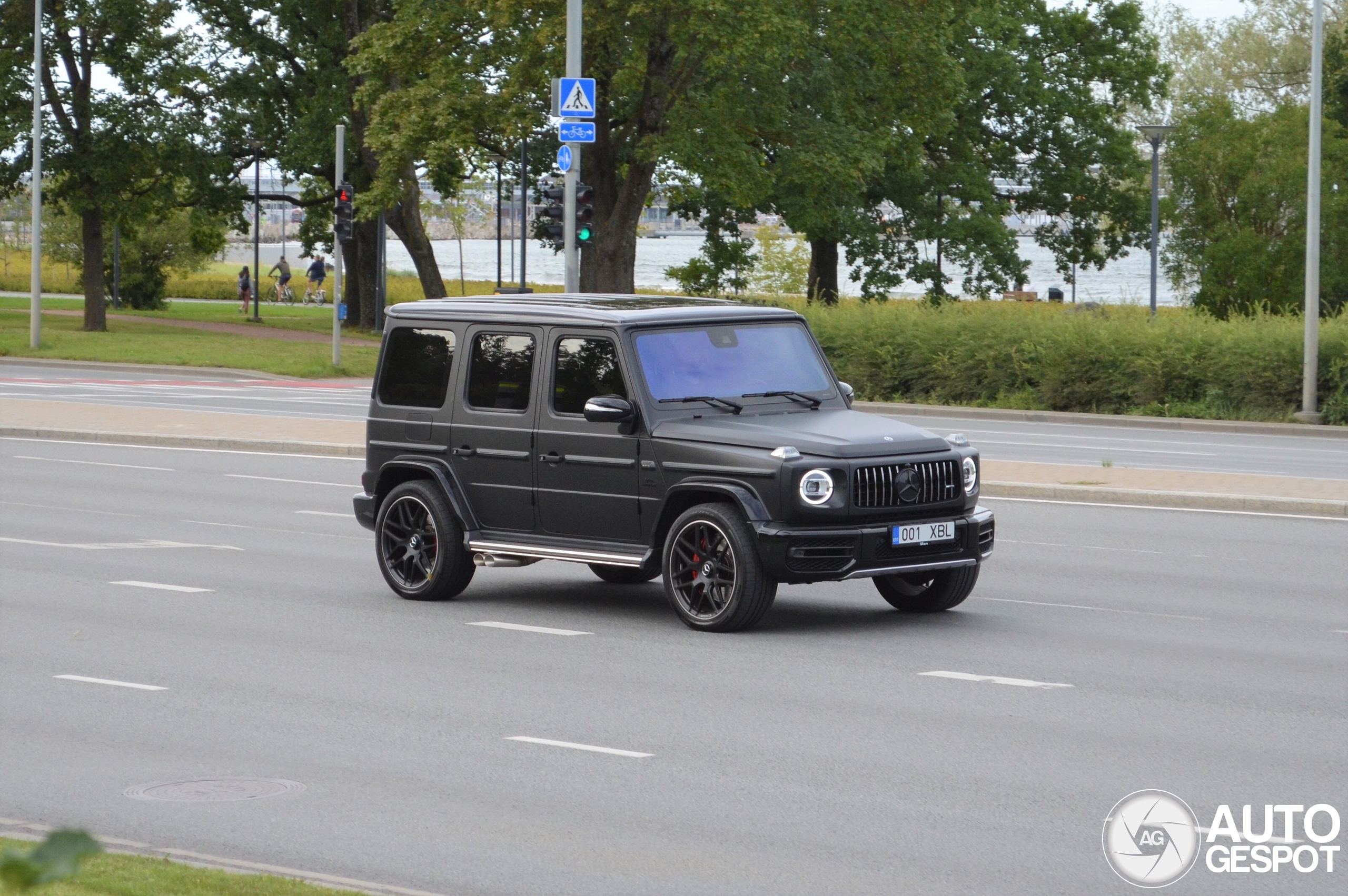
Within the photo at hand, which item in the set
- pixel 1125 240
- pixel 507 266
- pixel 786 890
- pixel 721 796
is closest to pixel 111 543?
pixel 721 796

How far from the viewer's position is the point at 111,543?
1480cm

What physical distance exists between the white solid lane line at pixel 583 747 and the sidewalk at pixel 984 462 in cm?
1072

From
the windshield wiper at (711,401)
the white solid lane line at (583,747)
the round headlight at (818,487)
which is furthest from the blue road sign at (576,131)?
the white solid lane line at (583,747)

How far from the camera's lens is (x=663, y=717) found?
8.47 meters

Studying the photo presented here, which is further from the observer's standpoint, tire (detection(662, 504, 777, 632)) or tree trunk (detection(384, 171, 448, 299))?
tree trunk (detection(384, 171, 448, 299))

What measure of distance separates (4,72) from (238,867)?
47.2 metres

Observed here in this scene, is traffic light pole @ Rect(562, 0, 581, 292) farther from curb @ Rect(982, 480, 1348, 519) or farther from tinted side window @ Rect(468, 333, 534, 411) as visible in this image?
tinted side window @ Rect(468, 333, 534, 411)

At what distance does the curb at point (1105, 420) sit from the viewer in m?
29.4

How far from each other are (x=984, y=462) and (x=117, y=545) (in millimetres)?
9885

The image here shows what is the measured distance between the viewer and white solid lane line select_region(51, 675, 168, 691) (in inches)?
361

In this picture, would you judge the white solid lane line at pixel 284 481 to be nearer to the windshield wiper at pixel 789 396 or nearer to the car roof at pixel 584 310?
the car roof at pixel 584 310

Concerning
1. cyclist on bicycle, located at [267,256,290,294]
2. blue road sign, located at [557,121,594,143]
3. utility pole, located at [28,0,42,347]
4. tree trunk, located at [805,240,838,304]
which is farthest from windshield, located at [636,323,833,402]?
cyclist on bicycle, located at [267,256,290,294]

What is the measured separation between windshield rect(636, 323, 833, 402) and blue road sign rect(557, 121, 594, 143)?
16.6 m

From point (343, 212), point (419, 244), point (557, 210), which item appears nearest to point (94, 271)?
point (419, 244)
